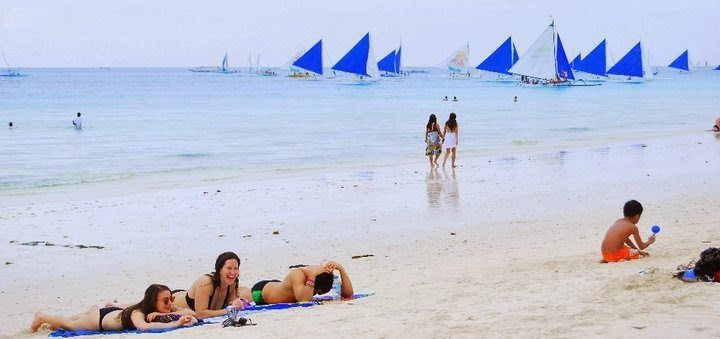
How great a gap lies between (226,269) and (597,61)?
96316mm

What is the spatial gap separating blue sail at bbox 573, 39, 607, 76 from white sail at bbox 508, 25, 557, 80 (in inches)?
706

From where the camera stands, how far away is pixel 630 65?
96938 mm

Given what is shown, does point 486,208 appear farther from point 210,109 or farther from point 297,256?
point 210,109

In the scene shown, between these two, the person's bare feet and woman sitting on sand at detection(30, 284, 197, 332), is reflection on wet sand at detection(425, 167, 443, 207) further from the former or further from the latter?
the person's bare feet

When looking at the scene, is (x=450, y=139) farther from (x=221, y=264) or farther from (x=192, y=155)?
(x=221, y=264)

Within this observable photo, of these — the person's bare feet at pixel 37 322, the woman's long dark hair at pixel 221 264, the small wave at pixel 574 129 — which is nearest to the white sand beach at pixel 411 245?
the person's bare feet at pixel 37 322

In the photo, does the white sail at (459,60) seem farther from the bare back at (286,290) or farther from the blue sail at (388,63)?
the bare back at (286,290)

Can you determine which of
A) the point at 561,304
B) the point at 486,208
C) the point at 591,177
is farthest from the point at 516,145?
the point at 561,304

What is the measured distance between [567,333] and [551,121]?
36.0m

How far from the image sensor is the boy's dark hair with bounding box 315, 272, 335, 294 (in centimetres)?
741

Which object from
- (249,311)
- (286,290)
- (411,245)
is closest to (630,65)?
(411,245)

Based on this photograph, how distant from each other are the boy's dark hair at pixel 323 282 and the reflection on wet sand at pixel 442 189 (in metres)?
6.09

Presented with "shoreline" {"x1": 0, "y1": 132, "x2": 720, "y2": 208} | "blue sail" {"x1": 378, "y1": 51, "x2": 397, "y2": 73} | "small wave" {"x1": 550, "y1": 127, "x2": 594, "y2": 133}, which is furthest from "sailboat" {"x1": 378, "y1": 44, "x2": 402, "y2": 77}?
"shoreline" {"x1": 0, "y1": 132, "x2": 720, "y2": 208}

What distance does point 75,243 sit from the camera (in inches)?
432
